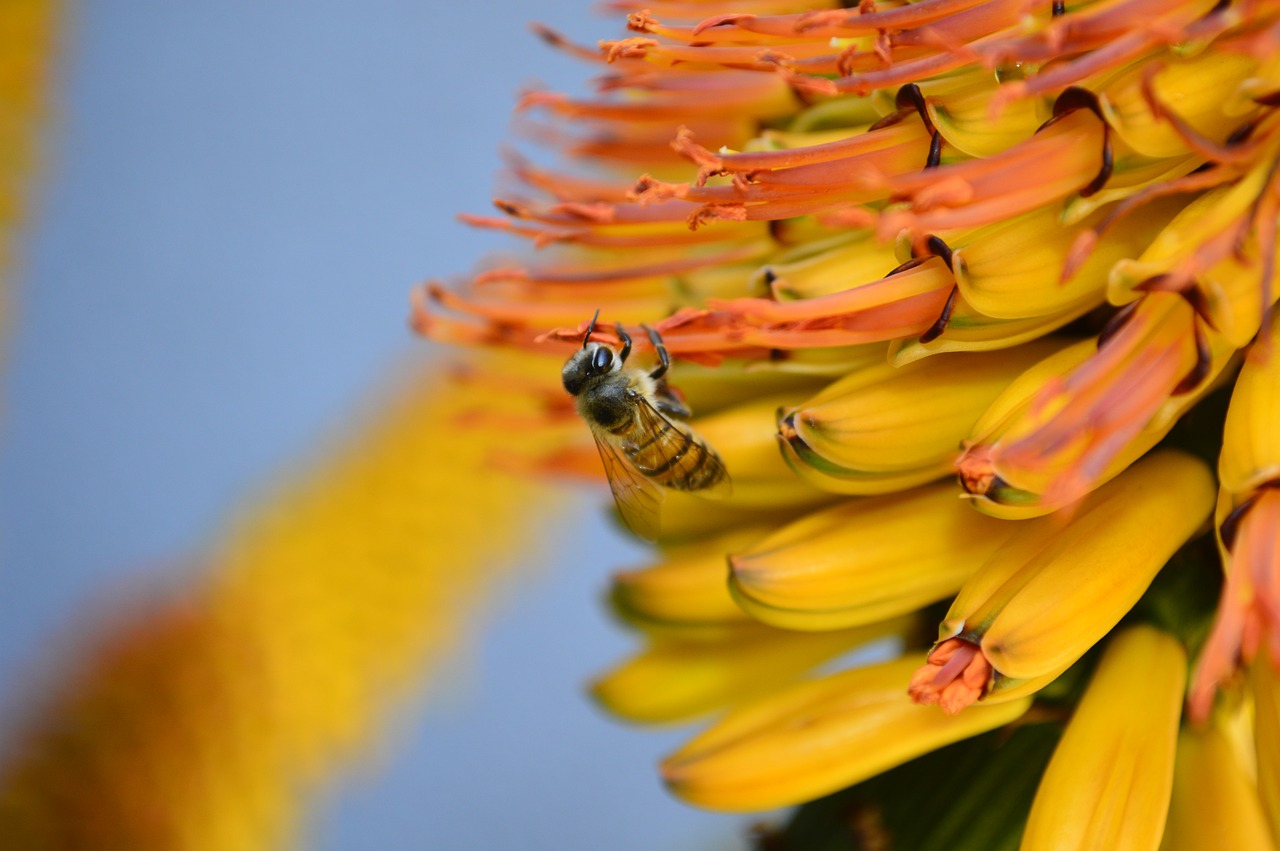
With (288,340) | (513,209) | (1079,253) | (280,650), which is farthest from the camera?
(288,340)

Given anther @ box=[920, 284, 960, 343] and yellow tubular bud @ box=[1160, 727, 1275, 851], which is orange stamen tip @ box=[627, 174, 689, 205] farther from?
yellow tubular bud @ box=[1160, 727, 1275, 851]

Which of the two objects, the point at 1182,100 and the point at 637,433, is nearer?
the point at 1182,100

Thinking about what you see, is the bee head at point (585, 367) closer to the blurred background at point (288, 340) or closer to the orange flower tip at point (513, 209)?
the orange flower tip at point (513, 209)

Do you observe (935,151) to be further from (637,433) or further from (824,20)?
(637,433)

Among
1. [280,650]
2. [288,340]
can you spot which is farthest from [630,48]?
[288,340]

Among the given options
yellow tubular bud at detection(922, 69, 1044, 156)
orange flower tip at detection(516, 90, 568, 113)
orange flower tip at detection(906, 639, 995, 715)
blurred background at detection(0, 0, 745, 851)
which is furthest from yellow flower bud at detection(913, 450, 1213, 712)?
blurred background at detection(0, 0, 745, 851)
